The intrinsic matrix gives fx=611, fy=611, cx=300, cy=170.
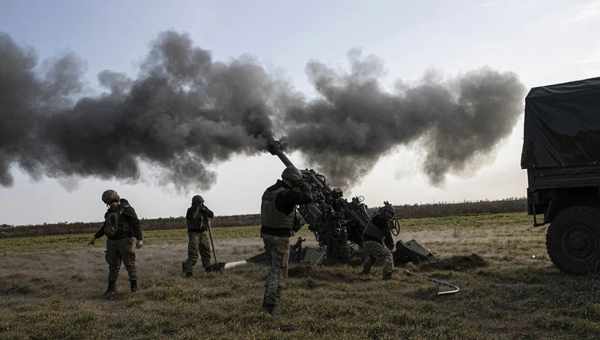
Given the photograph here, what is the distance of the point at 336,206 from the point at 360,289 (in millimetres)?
4518

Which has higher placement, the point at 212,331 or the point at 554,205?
the point at 554,205

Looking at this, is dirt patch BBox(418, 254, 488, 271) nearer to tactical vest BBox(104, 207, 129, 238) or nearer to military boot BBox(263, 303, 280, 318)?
military boot BBox(263, 303, 280, 318)

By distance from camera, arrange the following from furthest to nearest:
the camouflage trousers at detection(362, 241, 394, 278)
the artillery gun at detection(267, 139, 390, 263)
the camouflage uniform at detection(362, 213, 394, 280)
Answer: the artillery gun at detection(267, 139, 390, 263), the camouflage uniform at detection(362, 213, 394, 280), the camouflage trousers at detection(362, 241, 394, 278)

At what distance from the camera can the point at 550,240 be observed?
11242mm

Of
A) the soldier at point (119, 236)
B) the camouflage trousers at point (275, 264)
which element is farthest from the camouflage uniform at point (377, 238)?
the soldier at point (119, 236)

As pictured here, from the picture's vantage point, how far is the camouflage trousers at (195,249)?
13.0 meters

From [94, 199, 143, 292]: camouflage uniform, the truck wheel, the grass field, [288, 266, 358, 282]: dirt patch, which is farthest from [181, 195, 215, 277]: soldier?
the truck wheel

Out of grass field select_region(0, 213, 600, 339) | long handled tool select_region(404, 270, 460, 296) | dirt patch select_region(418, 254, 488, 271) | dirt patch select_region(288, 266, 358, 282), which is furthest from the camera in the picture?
dirt patch select_region(418, 254, 488, 271)

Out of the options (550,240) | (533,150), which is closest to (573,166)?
(533,150)

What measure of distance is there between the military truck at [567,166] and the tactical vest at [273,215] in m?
5.39

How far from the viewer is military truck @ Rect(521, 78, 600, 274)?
35.0 feet

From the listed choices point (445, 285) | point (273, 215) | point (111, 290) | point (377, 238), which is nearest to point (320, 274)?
point (377, 238)

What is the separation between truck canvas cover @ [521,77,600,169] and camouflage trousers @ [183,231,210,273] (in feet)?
22.3

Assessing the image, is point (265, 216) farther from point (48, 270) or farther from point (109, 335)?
point (48, 270)
